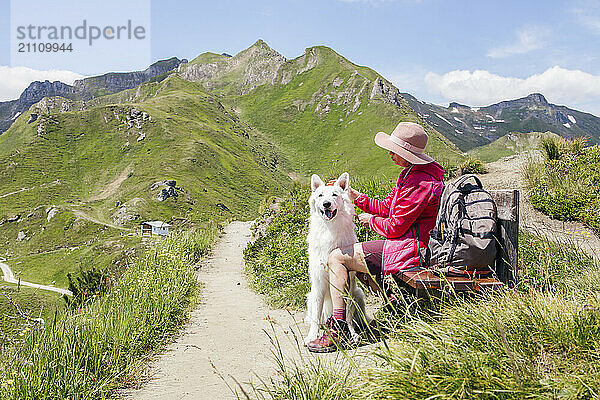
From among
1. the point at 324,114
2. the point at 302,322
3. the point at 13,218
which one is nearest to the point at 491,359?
the point at 302,322

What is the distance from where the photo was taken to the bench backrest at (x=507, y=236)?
3861mm

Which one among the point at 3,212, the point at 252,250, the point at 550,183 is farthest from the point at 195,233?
the point at 3,212

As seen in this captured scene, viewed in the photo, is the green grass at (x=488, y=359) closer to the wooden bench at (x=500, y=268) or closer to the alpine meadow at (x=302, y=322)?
the alpine meadow at (x=302, y=322)

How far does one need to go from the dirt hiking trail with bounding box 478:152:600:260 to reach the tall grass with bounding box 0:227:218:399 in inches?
196

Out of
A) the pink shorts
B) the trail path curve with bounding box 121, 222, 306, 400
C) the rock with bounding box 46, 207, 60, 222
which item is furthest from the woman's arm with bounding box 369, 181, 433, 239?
the rock with bounding box 46, 207, 60, 222

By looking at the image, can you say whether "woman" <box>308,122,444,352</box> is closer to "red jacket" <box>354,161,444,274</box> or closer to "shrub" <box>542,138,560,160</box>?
"red jacket" <box>354,161,444,274</box>

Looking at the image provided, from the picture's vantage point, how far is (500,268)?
399 centimetres

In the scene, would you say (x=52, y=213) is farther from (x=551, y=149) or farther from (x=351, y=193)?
(x=351, y=193)

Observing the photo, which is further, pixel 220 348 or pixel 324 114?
pixel 324 114

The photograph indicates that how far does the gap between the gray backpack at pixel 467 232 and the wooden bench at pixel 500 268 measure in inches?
3.8

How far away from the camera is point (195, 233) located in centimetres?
1588

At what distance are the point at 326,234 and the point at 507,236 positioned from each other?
1.69 meters

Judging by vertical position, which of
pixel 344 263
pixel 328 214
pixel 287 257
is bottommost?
pixel 287 257

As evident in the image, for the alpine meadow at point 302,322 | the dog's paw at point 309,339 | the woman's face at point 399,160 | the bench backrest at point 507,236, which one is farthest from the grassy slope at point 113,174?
the bench backrest at point 507,236
